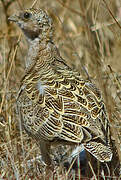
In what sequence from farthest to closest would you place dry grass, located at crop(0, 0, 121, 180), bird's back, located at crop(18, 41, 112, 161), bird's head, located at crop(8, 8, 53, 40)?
bird's head, located at crop(8, 8, 53, 40), bird's back, located at crop(18, 41, 112, 161), dry grass, located at crop(0, 0, 121, 180)

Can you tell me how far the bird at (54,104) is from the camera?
2873mm

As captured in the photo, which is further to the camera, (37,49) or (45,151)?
(37,49)

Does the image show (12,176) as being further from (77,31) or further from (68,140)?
(77,31)

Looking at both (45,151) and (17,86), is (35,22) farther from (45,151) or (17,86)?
(45,151)

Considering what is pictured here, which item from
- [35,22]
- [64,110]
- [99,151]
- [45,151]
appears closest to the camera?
[99,151]

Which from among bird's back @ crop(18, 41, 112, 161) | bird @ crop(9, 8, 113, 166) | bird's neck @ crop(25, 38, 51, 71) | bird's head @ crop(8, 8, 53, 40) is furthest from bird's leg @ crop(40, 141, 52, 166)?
bird's head @ crop(8, 8, 53, 40)

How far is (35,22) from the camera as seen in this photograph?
3.51 metres

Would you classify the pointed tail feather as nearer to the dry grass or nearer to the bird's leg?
the dry grass

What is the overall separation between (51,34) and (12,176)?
1340 millimetres

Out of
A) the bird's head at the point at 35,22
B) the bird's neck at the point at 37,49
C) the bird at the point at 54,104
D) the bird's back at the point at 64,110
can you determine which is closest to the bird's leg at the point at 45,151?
the bird at the point at 54,104

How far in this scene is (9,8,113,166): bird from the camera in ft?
9.43

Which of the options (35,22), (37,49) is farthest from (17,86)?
(35,22)

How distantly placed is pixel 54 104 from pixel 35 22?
91 cm

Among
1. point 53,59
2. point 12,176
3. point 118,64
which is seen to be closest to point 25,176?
point 12,176
